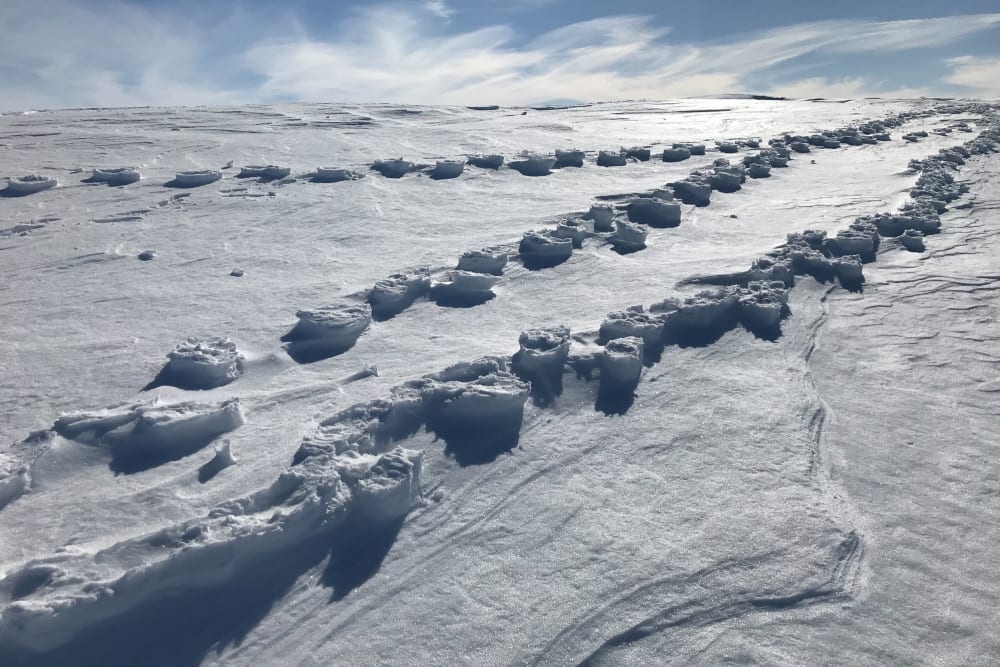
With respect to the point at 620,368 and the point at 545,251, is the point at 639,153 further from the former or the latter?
the point at 620,368

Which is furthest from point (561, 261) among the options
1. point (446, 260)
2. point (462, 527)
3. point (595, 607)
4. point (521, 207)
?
point (595, 607)

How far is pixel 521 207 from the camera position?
645 cm

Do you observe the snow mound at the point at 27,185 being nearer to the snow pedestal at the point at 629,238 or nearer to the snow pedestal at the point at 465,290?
the snow pedestal at the point at 465,290

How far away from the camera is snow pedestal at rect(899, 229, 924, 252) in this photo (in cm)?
531

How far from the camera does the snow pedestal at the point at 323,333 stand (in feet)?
11.8

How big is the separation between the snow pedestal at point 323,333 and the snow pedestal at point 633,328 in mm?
1497

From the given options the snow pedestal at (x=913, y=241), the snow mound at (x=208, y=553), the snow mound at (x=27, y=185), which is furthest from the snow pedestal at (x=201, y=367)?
the snow pedestal at (x=913, y=241)

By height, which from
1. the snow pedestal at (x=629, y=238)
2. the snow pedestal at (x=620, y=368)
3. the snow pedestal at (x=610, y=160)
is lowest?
the snow pedestal at (x=620, y=368)

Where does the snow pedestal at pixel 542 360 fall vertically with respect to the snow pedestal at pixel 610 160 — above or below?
below

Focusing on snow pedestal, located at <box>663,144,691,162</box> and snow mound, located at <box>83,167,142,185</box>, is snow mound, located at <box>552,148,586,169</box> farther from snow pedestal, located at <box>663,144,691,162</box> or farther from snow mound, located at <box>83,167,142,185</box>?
snow mound, located at <box>83,167,142,185</box>

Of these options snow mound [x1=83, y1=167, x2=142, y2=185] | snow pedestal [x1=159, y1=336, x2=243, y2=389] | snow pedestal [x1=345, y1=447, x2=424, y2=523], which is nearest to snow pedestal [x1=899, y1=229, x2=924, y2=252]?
snow pedestal [x1=345, y1=447, x2=424, y2=523]

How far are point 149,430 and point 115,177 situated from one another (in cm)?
560

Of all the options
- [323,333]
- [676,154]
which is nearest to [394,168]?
[676,154]

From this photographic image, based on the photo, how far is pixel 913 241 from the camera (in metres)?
5.34
